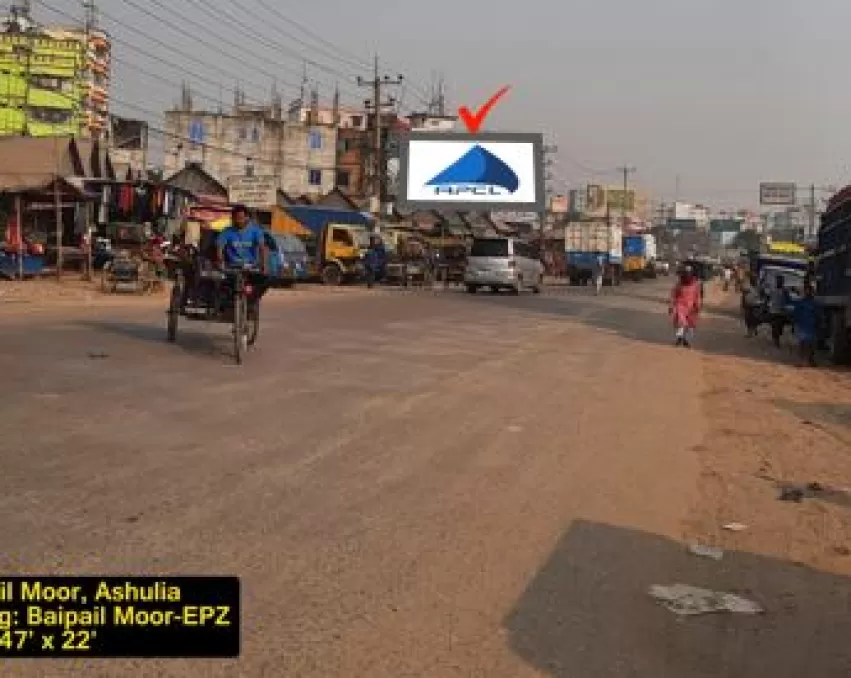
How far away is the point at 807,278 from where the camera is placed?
2317 cm

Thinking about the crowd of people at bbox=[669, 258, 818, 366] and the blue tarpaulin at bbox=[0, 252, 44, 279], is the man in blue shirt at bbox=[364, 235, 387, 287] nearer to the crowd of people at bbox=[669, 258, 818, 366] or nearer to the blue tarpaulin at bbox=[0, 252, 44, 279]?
the blue tarpaulin at bbox=[0, 252, 44, 279]

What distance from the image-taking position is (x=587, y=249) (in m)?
59.4

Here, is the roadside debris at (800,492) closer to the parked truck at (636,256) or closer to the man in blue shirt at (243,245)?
the man in blue shirt at (243,245)

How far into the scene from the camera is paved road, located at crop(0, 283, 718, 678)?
445 centimetres

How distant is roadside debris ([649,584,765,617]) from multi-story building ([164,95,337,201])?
271 feet

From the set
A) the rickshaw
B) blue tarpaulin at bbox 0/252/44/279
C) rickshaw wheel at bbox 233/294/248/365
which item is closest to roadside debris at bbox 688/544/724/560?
rickshaw wheel at bbox 233/294/248/365

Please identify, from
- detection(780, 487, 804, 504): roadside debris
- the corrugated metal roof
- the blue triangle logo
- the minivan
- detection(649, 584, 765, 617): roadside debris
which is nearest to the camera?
detection(649, 584, 765, 617): roadside debris

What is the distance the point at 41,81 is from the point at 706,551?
60.1 meters

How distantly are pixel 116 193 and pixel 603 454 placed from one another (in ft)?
80.2

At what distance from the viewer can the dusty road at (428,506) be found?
4.46 metres

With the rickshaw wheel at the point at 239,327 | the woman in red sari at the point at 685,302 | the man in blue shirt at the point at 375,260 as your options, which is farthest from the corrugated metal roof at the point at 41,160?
the rickshaw wheel at the point at 239,327

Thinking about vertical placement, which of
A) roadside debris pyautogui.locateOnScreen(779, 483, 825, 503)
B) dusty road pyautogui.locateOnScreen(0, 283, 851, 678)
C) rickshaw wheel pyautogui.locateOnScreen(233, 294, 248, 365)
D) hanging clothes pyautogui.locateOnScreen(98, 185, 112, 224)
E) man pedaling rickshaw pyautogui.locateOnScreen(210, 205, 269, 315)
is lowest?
roadside debris pyautogui.locateOnScreen(779, 483, 825, 503)

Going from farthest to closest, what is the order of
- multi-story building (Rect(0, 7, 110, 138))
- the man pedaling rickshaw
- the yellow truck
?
multi-story building (Rect(0, 7, 110, 138))
the yellow truck
the man pedaling rickshaw

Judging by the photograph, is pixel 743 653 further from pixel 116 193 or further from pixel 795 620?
pixel 116 193
